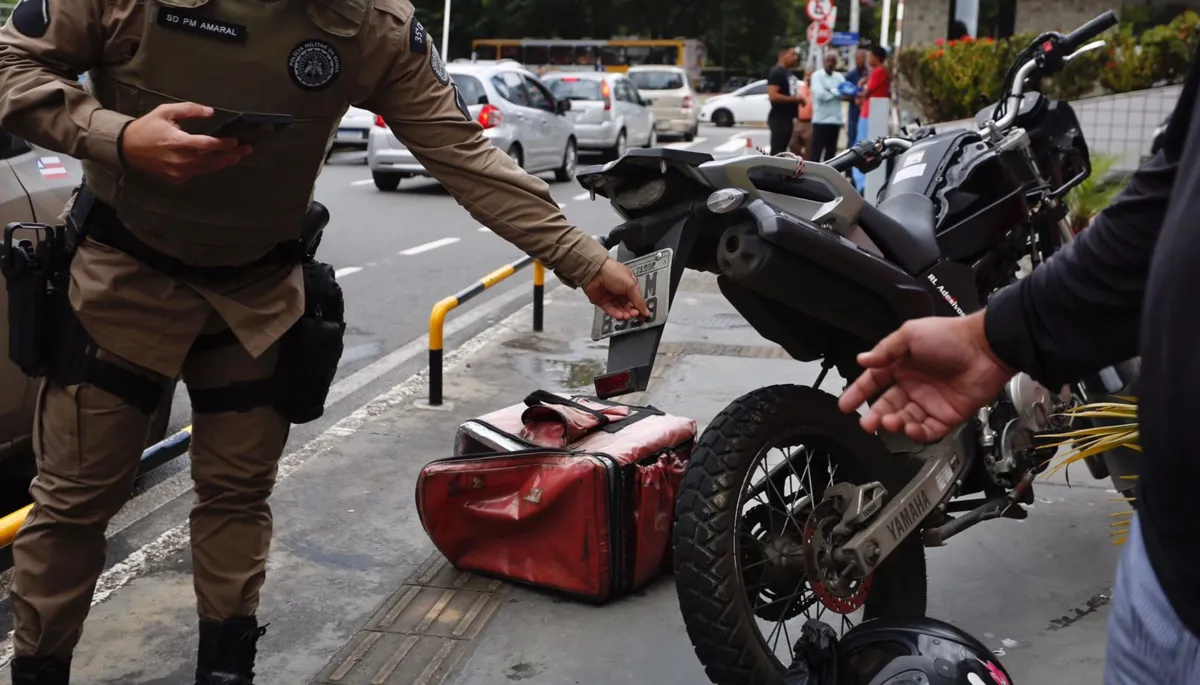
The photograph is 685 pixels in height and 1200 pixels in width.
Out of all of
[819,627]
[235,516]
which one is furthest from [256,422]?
[819,627]

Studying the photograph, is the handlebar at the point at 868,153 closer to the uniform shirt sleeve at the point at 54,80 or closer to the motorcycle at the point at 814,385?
the motorcycle at the point at 814,385

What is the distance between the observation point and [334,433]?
5.36 meters

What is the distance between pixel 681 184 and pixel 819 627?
93 cm

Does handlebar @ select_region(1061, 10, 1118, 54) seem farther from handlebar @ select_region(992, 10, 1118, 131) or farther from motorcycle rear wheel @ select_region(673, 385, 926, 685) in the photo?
motorcycle rear wheel @ select_region(673, 385, 926, 685)

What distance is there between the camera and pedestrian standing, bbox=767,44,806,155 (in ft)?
49.5

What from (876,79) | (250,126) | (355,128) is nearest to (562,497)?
(250,126)

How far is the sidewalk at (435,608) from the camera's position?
3.29 meters

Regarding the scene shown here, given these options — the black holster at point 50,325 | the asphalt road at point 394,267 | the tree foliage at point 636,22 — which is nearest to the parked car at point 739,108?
the tree foliage at point 636,22

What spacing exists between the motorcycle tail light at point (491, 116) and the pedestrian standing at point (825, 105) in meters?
3.82

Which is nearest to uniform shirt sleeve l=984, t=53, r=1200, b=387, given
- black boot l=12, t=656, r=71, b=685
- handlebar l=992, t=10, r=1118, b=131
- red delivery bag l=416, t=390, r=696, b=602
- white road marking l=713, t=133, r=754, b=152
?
red delivery bag l=416, t=390, r=696, b=602

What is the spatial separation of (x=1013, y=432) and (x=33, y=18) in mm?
2403

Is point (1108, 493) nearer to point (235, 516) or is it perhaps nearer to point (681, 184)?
point (681, 184)

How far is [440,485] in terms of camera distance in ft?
12.4

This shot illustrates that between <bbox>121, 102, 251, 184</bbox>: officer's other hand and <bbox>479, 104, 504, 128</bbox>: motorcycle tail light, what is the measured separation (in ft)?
44.4
